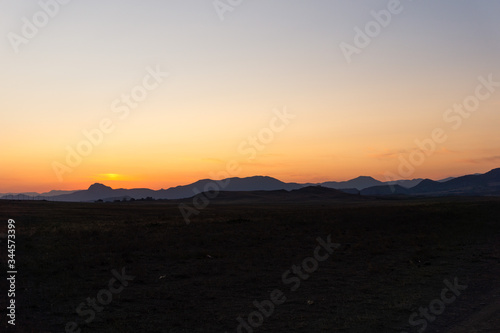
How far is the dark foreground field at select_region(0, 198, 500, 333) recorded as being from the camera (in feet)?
39.1

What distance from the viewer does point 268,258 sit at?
74.5 ft

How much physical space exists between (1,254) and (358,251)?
66.3 ft

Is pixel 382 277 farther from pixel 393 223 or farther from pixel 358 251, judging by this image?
pixel 393 223

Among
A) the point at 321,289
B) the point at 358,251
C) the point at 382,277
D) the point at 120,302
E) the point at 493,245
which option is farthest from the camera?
the point at 493,245

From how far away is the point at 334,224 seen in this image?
1606 inches

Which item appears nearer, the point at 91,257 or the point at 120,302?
the point at 120,302

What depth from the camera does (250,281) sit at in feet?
57.1

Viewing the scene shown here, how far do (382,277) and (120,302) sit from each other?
1100 centimetres

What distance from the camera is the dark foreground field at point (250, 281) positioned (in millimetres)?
11914

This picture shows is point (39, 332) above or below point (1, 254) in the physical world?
below

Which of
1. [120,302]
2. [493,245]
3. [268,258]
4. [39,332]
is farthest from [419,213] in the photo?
[39,332]

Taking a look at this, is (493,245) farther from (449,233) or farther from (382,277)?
(382,277)

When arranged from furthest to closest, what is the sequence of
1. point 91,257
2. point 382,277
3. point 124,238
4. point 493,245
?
point 124,238, point 493,245, point 91,257, point 382,277

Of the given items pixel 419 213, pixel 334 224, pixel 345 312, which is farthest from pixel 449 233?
pixel 345 312
